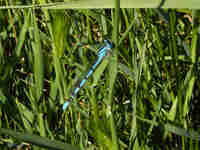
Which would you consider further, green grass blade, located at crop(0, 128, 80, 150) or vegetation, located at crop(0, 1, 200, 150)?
vegetation, located at crop(0, 1, 200, 150)

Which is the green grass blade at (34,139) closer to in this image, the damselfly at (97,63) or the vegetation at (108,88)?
the vegetation at (108,88)

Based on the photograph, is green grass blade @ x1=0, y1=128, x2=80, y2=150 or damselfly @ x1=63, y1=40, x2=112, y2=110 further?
damselfly @ x1=63, y1=40, x2=112, y2=110

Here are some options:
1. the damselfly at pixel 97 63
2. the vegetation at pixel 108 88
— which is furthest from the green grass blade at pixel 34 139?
the damselfly at pixel 97 63

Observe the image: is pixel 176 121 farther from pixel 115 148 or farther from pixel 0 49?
pixel 0 49

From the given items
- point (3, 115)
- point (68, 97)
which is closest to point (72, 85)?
point (68, 97)

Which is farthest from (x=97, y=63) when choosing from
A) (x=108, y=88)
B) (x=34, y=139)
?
(x=34, y=139)

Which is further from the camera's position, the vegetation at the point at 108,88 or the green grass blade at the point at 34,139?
the vegetation at the point at 108,88

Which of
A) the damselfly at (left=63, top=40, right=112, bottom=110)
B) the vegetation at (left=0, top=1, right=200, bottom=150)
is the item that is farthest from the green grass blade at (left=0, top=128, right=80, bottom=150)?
the damselfly at (left=63, top=40, right=112, bottom=110)

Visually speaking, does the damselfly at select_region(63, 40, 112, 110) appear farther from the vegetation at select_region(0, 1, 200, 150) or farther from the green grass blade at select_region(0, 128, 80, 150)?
the green grass blade at select_region(0, 128, 80, 150)
